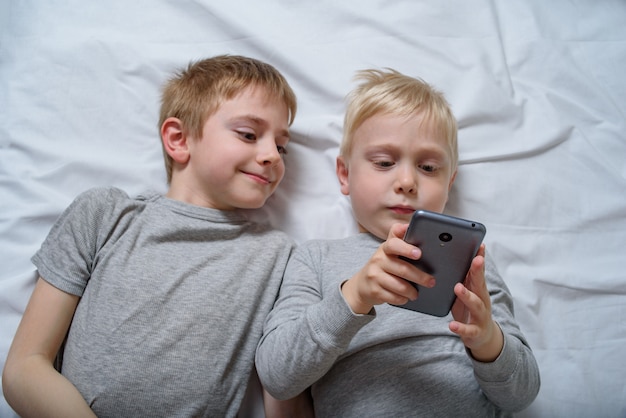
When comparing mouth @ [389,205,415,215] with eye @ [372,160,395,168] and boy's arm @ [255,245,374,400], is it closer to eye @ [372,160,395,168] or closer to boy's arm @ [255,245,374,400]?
eye @ [372,160,395,168]

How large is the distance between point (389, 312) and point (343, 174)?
37 cm

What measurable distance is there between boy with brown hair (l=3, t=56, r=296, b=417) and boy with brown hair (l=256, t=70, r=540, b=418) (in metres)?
0.10

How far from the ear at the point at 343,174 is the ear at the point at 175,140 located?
0.36m

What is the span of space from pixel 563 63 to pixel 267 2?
0.82 m

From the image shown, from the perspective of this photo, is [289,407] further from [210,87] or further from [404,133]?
[210,87]

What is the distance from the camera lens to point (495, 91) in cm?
127

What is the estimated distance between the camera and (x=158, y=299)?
94 cm

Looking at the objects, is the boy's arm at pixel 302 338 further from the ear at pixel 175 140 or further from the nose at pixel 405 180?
the ear at pixel 175 140

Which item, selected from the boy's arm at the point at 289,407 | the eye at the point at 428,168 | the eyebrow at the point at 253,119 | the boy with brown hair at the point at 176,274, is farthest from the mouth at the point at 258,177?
Answer: the boy's arm at the point at 289,407

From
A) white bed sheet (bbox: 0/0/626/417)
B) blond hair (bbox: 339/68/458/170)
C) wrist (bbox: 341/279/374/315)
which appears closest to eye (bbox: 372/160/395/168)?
blond hair (bbox: 339/68/458/170)

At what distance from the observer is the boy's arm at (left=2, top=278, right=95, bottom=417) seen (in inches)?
33.4

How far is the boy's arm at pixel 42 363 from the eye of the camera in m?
0.85

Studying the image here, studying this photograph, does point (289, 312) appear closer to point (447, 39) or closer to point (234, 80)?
point (234, 80)

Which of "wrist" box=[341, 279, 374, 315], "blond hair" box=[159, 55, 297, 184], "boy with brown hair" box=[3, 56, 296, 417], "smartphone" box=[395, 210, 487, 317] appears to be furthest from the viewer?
"blond hair" box=[159, 55, 297, 184]
